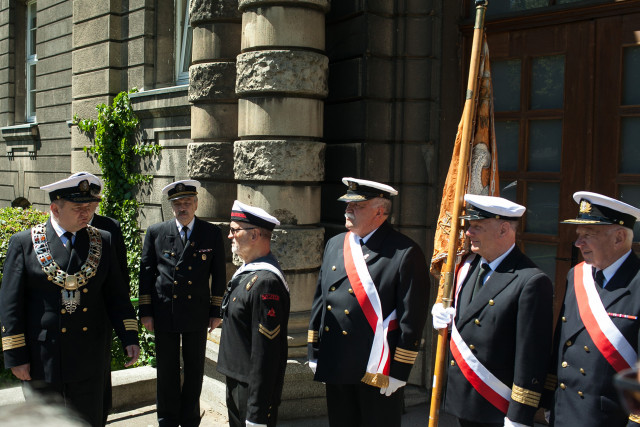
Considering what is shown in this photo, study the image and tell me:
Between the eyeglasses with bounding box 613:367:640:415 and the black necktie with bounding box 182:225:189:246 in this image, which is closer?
the eyeglasses with bounding box 613:367:640:415

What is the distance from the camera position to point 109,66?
9797 mm

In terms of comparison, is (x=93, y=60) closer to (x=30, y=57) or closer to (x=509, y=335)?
(x=30, y=57)

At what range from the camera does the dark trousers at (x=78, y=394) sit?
401cm

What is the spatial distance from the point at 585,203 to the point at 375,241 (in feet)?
4.17

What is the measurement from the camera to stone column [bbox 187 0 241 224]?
670 cm

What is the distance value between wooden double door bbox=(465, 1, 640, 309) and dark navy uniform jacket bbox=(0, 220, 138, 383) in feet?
11.4

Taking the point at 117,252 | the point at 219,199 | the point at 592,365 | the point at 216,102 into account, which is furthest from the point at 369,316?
the point at 216,102

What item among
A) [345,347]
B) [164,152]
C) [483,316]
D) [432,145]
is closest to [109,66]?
[164,152]

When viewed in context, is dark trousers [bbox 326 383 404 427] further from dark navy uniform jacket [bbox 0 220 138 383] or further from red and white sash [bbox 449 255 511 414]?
dark navy uniform jacket [bbox 0 220 138 383]

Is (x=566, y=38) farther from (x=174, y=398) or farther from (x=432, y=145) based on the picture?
(x=174, y=398)

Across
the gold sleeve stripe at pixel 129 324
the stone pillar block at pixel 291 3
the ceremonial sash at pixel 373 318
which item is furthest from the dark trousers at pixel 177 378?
the stone pillar block at pixel 291 3

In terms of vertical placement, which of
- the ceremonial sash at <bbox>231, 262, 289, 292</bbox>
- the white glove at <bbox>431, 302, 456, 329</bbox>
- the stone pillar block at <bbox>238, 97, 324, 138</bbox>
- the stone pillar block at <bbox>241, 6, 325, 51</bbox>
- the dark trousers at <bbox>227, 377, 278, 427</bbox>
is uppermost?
the stone pillar block at <bbox>241, 6, 325, 51</bbox>

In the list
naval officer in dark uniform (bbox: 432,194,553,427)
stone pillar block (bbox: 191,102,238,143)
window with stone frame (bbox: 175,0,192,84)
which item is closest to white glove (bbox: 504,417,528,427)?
naval officer in dark uniform (bbox: 432,194,553,427)

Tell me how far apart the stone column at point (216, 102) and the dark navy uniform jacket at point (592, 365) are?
13.8 feet
